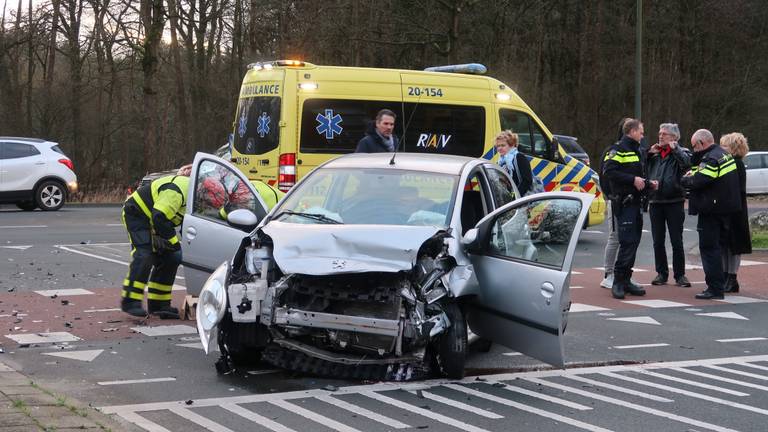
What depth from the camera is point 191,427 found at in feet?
19.6

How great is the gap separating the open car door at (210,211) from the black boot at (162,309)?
544 millimetres

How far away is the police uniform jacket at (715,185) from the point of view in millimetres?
12016

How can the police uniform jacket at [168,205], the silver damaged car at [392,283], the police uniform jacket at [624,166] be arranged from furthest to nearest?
the police uniform jacket at [624,166], the police uniform jacket at [168,205], the silver damaged car at [392,283]

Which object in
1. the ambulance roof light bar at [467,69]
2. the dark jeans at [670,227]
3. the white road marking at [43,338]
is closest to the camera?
the white road marking at [43,338]

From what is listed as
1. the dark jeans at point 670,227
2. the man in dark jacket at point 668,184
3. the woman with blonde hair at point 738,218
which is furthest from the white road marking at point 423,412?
the woman with blonde hair at point 738,218

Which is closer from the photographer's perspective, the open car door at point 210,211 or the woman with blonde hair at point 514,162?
the open car door at point 210,211

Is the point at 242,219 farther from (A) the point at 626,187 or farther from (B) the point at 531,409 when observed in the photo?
A: (A) the point at 626,187

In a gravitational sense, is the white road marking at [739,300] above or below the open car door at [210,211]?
below

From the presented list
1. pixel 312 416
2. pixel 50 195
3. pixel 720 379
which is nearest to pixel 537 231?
pixel 720 379

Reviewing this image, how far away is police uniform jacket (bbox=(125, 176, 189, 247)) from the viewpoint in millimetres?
9539

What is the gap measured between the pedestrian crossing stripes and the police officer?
410cm

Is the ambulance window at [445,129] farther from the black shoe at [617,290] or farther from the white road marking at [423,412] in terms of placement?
the white road marking at [423,412]

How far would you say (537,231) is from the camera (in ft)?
24.4

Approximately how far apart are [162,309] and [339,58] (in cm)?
2397
